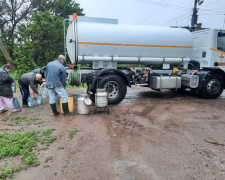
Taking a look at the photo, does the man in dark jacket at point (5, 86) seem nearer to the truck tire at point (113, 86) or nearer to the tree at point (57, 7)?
the truck tire at point (113, 86)

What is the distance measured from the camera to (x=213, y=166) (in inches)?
124

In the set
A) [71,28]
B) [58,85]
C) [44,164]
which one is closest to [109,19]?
[71,28]

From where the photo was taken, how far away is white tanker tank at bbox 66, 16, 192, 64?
6.73 m

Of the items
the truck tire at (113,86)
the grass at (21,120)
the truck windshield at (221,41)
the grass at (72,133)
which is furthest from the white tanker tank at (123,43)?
the grass at (72,133)

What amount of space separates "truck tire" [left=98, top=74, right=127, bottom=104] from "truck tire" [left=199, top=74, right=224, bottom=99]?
3.57m

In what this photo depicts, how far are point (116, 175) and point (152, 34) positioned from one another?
5.86 m

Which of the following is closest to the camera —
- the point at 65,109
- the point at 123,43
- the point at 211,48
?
the point at 65,109

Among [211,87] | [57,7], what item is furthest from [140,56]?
[57,7]

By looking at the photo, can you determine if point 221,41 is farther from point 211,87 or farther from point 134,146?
point 134,146

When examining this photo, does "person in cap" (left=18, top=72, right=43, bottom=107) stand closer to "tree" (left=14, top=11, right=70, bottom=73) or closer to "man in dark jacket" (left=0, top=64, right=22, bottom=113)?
"man in dark jacket" (left=0, top=64, right=22, bottom=113)

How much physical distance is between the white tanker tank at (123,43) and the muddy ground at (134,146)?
217 cm

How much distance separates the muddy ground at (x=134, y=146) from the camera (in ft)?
9.65

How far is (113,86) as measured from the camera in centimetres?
694

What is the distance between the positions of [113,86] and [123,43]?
64.8 inches
